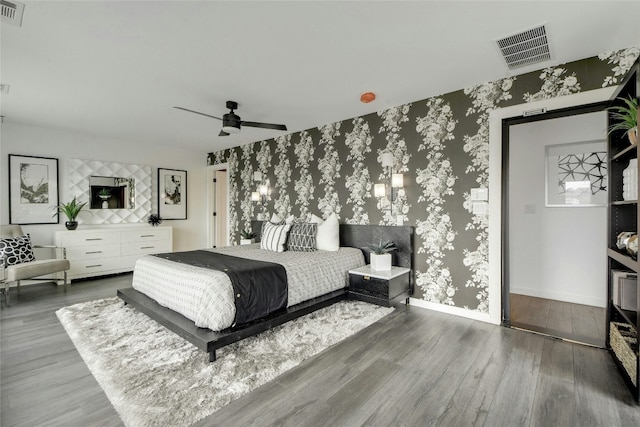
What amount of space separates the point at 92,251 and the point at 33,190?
4.23 feet

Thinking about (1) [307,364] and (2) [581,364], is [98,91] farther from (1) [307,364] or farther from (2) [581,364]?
(2) [581,364]

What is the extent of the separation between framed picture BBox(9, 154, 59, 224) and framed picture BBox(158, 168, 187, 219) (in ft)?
5.41

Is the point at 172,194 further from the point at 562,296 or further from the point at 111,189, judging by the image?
the point at 562,296

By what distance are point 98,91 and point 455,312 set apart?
4.77 metres

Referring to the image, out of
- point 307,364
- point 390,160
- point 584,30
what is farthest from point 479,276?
point 584,30

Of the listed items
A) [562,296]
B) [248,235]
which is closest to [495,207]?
[562,296]

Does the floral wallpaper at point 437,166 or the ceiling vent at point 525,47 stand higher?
the ceiling vent at point 525,47

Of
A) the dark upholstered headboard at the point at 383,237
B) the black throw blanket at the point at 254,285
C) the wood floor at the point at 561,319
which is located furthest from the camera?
the dark upholstered headboard at the point at 383,237

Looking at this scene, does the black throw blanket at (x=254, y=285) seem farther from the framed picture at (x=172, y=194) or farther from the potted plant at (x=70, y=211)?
the framed picture at (x=172, y=194)

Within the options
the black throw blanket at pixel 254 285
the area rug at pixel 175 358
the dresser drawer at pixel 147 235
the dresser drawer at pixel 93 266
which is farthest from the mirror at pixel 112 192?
the black throw blanket at pixel 254 285

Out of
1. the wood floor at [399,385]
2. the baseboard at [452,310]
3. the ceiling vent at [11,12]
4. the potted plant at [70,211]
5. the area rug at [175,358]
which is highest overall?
the ceiling vent at [11,12]

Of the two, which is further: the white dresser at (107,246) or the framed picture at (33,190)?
the white dresser at (107,246)

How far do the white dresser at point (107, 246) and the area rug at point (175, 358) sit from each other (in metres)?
1.70

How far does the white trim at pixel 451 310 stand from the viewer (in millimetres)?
3222
